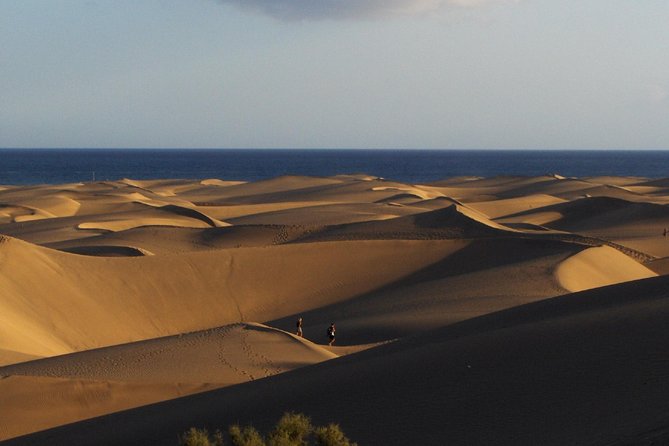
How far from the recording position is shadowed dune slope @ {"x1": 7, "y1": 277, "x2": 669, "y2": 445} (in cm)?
816

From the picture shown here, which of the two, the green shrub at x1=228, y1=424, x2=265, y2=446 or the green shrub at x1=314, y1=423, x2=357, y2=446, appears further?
the green shrub at x1=228, y1=424, x2=265, y2=446

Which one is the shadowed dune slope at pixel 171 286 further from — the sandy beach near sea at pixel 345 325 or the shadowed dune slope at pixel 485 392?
the shadowed dune slope at pixel 485 392

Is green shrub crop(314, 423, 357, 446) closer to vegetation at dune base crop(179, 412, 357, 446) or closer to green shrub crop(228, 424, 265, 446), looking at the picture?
vegetation at dune base crop(179, 412, 357, 446)

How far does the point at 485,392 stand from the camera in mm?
9266

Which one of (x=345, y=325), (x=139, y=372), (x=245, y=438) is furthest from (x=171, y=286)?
(x=245, y=438)

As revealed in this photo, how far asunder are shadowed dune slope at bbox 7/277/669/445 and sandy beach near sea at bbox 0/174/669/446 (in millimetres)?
29

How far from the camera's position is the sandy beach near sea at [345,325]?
9008 millimetres

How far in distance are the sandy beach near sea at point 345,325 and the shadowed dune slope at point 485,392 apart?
29 mm

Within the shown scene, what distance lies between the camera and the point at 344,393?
10.1 metres

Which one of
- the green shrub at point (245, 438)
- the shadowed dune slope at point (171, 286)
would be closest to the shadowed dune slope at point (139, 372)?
the shadowed dune slope at point (171, 286)

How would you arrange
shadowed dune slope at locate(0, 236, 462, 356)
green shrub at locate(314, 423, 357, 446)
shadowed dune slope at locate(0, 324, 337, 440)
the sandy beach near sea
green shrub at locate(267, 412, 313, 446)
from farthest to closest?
shadowed dune slope at locate(0, 236, 462, 356)
shadowed dune slope at locate(0, 324, 337, 440)
the sandy beach near sea
green shrub at locate(267, 412, 313, 446)
green shrub at locate(314, 423, 357, 446)

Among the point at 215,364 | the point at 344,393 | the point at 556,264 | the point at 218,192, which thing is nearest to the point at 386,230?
the point at 556,264

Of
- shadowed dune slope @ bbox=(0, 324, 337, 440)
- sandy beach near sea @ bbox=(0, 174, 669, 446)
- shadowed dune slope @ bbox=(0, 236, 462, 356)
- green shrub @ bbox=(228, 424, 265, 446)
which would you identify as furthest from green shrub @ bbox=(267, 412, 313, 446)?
shadowed dune slope @ bbox=(0, 236, 462, 356)

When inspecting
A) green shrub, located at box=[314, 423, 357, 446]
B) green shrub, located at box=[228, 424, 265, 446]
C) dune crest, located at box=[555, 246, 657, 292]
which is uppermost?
green shrub, located at box=[314, 423, 357, 446]
